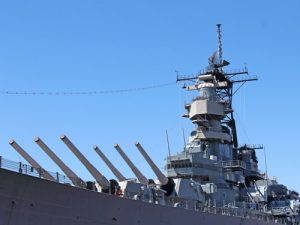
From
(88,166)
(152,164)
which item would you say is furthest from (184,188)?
(88,166)

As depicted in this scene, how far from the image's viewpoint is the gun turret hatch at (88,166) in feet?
52.9

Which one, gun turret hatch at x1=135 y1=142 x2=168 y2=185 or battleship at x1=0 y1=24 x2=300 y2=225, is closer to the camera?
battleship at x1=0 y1=24 x2=300 y2=225

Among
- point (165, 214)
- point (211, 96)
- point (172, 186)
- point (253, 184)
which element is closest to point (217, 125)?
point (211, 96)

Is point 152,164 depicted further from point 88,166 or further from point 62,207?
point 62,207

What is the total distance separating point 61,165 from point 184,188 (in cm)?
793

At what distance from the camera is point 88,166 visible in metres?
16.6

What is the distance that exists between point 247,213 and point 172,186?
762 centimetres

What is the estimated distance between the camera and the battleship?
1345 cm

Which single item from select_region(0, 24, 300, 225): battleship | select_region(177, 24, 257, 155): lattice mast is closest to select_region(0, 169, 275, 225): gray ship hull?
select_region(0, 24, 300, 225): battleship

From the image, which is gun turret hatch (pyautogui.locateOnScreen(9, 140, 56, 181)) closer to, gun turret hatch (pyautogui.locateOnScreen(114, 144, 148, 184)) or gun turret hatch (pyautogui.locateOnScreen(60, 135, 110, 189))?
gun turret hatch (pyautogui.locateOnScreen(60, 135, 110, 189))

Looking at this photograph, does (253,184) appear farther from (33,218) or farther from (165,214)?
(33,218)

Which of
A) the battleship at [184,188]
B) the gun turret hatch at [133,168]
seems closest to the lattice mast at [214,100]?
the battleship at [184,188]

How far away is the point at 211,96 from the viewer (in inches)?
1203

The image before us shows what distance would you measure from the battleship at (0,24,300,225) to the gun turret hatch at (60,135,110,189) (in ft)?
0.11
